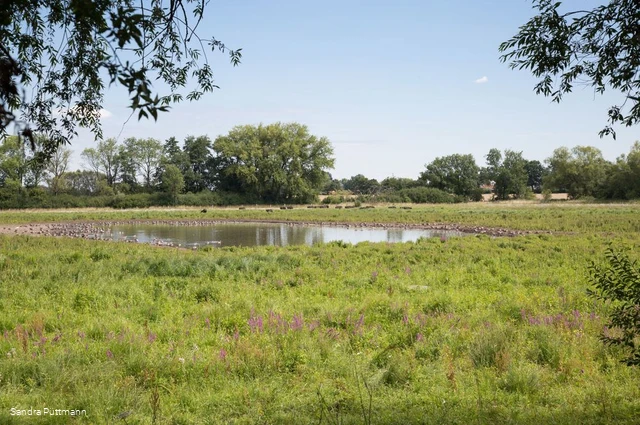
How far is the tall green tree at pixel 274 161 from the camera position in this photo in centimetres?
8606

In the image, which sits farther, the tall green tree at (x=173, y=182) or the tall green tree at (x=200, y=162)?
the tall green tree at (x=200, y=162)

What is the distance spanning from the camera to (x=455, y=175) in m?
110

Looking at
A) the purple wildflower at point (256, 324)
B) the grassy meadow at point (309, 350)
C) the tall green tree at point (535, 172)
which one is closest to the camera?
the grassy meadow at point (309, 350)

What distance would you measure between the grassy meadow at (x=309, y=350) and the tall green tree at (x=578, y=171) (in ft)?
320

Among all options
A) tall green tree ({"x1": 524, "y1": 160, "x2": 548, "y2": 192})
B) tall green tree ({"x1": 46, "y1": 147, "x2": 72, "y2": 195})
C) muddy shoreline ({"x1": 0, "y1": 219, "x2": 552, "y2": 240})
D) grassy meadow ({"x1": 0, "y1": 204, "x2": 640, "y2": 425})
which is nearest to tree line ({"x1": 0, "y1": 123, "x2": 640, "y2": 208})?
tall green tree ({"x1": 46, "y1": 147, "x2": 72, "y2": 195})

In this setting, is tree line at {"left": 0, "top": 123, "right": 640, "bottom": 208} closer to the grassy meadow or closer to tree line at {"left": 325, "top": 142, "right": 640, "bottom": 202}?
tree line at {"left": 325, "top": 142, "right": 640, "bottom": 202}

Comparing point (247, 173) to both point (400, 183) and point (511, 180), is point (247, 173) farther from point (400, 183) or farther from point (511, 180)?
point (511, 180)

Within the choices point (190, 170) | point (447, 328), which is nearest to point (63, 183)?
point (190, 170)

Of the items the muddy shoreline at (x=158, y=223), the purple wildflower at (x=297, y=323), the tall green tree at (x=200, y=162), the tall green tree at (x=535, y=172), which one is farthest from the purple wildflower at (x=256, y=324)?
the tall green tree at (x=535, y=172)

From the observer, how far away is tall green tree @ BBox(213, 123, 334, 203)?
8606 centimetres

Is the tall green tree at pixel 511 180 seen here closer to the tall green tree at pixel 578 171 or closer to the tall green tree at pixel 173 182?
the tall green tree at pixel 578 171

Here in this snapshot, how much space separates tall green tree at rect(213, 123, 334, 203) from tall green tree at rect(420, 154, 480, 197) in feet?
105

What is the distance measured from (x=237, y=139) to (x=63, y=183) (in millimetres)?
31719

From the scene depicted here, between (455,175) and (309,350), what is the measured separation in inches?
4293
